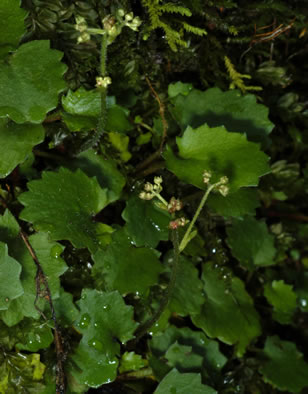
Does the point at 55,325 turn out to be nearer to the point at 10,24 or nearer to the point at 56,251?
the point at 56,251

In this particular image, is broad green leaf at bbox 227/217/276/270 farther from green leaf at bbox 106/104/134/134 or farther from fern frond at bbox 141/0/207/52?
fern frond at bbox 141/0/207/52

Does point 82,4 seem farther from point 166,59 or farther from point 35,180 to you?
point 35,180

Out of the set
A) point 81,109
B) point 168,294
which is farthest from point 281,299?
point 81,109

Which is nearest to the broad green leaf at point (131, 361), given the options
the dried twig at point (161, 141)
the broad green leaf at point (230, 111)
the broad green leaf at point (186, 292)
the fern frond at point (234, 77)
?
the broad green leaf at point (186, 292)

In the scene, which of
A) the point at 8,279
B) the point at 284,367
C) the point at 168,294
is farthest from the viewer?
the point at 284,367

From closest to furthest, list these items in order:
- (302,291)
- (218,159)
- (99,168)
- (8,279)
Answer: (8,279), (218,159), (99,168), (302,291)

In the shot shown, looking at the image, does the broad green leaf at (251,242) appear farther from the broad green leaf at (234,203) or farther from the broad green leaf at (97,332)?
the broad green leaf at (97,332)
